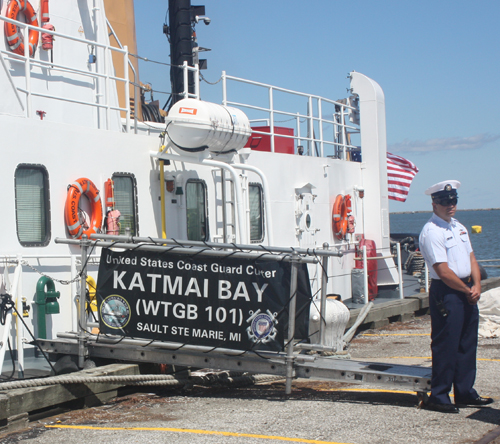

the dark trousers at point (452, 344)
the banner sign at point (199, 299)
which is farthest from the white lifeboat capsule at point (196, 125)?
the dark trousers at point (452, 344)

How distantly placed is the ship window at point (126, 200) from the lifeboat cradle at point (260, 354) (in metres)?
1.98

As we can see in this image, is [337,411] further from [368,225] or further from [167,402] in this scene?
[368,225]

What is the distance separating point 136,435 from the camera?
5230mm

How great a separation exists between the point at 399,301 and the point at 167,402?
8136 mm

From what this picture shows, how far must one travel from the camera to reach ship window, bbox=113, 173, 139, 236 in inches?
345

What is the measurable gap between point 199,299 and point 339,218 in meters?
7.37

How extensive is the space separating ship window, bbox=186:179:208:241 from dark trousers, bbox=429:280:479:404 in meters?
4.72

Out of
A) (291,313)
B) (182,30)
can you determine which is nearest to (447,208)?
(291,313)

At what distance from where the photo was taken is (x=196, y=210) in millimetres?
9875

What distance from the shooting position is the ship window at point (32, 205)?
7617 millimetres

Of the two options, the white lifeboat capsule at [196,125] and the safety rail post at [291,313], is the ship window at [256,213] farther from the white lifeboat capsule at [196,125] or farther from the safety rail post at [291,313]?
the safety rail post at [291,313]

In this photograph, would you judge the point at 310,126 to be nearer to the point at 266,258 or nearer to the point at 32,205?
the point at 32,205

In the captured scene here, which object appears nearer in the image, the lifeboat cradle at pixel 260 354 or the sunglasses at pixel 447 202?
the sunglasses at pixel 447 202

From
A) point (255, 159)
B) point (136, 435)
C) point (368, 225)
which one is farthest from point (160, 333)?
point (368, 225)
